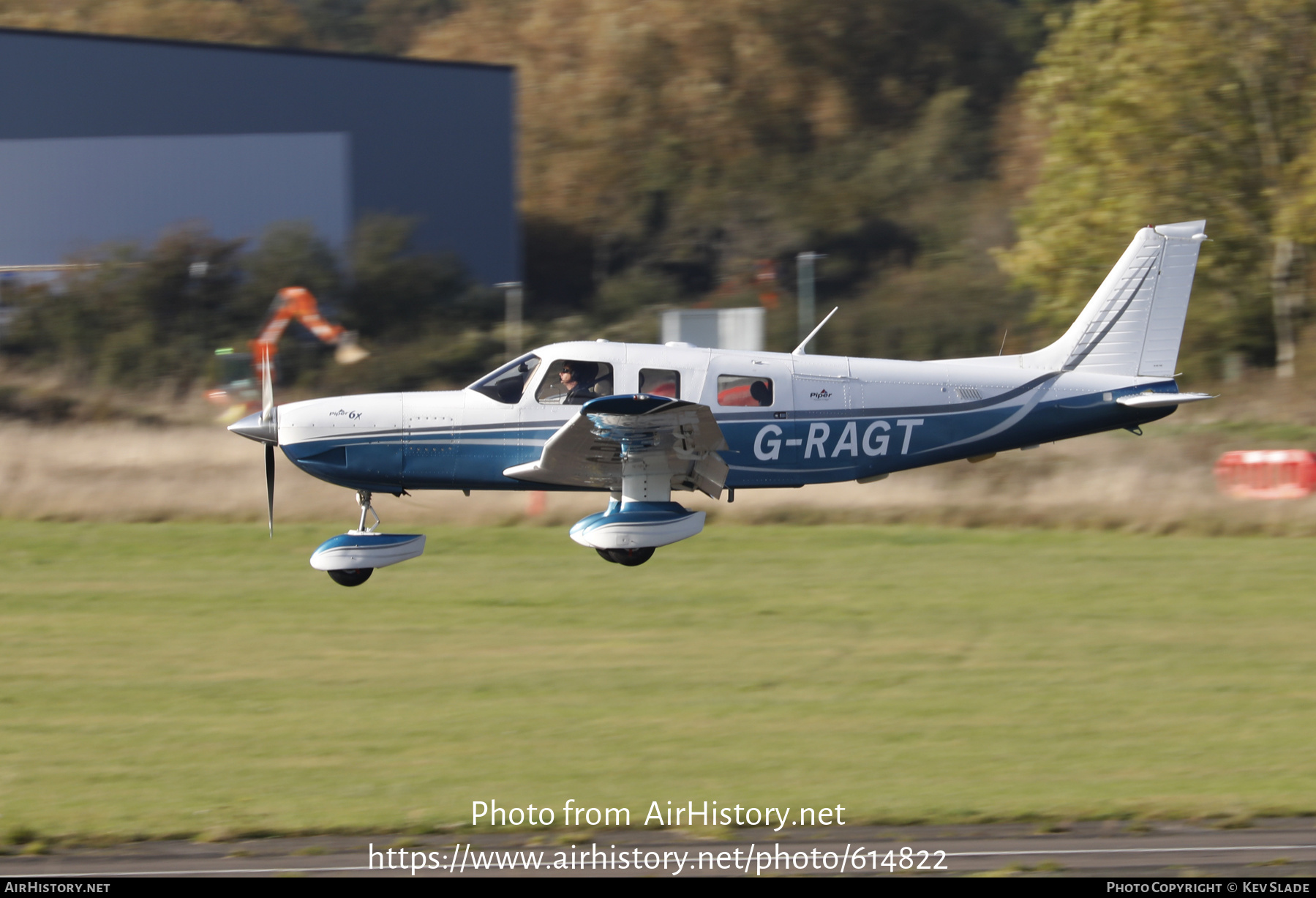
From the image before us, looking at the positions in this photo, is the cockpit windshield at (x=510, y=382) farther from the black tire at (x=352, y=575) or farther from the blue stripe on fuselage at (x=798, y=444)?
the black tire at (x=352, y=575)

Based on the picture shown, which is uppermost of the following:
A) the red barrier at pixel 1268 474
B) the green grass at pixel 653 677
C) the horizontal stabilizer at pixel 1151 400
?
the horizontal stabilizer at pixel 1151 400

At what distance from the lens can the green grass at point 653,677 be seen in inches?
495

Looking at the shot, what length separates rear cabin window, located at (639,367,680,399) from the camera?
11.7m

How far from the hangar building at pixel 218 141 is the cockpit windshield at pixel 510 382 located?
74.0 feet

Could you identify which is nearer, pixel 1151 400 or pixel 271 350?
pixel 1151 400

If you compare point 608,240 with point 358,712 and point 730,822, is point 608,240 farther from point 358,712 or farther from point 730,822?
point 730,822

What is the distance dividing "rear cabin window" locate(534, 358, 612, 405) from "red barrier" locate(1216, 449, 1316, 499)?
15.2 meters

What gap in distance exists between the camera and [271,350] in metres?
25.6

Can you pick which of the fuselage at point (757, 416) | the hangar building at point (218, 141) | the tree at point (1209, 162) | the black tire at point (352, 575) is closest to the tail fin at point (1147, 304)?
the fuselage at point (757, 416)

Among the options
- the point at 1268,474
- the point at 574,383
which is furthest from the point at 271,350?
the point at 1268,474

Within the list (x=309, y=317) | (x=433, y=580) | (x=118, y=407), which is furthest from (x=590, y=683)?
(x=309, y=317)

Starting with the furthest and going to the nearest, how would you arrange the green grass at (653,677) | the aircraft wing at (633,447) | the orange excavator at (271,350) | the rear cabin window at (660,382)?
the orange excavator at (271,350)
the green grass at (653,677)
the rear cabin window at (660,382)
the aircraft wing at (633,447)

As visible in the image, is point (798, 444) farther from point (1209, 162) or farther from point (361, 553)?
point (1209, 162)

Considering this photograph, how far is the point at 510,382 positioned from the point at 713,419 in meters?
1.84
